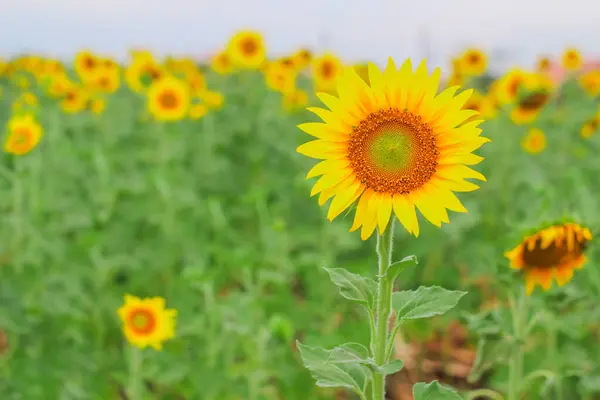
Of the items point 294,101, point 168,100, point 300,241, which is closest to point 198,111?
point 168,100

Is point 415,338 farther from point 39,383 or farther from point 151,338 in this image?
point 39,383

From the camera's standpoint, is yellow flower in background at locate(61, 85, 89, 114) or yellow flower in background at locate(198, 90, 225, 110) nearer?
yellow flower in background at locate(198, 90, 225, 110)

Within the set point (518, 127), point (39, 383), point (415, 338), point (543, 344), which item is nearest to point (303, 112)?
point (518, 127)

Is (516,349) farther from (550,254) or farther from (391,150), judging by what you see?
(391,150)

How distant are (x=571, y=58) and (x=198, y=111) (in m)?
2.96

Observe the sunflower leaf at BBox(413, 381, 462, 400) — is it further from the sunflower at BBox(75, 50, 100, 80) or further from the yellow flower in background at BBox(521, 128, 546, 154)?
the sunflower at BBox(75, 50, 100, 80)

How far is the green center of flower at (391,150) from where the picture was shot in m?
1.07

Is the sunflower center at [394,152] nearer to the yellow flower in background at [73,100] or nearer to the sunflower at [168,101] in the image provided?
the sunflower at [168,101]

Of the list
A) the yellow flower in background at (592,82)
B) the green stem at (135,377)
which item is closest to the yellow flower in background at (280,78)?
the yellow flower in background at (592,82)

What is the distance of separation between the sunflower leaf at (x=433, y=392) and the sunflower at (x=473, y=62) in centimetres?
453

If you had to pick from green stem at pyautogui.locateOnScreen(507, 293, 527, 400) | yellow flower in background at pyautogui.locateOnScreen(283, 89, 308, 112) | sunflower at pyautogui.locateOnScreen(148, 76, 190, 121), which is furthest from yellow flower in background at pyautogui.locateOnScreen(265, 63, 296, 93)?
green stem at pyautogui.locateOnScreen(507, 293, 527, 400)

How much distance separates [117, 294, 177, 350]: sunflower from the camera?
233 centimetres

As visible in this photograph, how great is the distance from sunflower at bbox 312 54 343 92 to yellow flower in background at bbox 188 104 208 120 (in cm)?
95

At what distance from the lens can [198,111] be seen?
174 inches
